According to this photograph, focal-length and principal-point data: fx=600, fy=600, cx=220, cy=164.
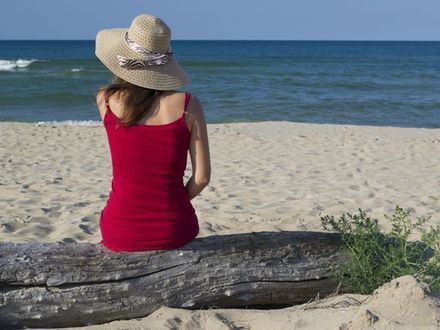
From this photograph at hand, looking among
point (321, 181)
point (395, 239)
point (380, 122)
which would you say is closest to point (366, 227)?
point (395, 239)

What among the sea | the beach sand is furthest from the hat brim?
the sea

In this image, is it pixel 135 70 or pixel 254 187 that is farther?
pixel 254 187

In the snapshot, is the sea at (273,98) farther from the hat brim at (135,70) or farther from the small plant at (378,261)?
the small plant at (378,261)

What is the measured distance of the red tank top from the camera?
9.29 ft

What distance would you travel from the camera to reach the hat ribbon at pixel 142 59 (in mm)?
2795

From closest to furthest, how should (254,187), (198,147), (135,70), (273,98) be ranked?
(135,70) < (198,147) < (254,187) < (273,98)

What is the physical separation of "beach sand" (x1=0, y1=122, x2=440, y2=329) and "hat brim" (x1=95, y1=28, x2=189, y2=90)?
114cm

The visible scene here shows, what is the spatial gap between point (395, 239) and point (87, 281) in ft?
5.52

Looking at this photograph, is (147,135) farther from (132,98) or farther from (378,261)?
(378,261)

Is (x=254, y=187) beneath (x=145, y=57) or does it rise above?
beneath

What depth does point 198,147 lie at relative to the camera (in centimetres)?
289

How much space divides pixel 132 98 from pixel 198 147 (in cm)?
39

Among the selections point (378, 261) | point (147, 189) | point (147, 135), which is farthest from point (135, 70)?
point (378, 261)

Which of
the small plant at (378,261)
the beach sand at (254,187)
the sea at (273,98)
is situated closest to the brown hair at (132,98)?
the beach sand at (254,187)
